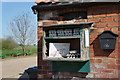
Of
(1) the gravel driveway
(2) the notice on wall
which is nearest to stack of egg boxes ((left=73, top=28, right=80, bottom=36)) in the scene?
(2) the notice on wall

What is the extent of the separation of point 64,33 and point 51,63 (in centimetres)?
80

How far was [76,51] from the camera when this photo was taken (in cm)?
315

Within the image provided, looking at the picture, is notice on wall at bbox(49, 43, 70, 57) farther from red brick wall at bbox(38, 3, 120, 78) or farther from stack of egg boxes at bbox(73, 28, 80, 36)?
red brick wall at bbox(38, 3, 120, 78)

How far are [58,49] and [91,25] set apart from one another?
3.08ft

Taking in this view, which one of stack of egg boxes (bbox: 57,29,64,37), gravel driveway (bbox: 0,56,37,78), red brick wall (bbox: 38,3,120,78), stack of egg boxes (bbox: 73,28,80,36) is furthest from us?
gravel driveway (bbox: 0,56,37,78)

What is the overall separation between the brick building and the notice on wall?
0.26 m

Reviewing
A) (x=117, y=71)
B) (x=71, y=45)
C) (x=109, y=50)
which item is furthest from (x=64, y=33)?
(x=117, y=71)

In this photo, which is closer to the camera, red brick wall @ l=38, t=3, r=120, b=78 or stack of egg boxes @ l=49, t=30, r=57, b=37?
red brick wall @ l=38, t=3, r=120, b=78

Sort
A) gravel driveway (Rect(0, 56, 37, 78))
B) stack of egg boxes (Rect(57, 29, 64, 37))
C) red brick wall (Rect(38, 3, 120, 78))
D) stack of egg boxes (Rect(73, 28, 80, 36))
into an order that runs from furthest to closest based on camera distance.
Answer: gravel driveway (Rect(0, 56, 37, 78)) < stack of egg boxes (Rect(57, 29, 64, 37)) < stack of egg boxes (Rect(73, 28, 80, 36)) < red brick wall (Rect(38, 3, 120, 78))

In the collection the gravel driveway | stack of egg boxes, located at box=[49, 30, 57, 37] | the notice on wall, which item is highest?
stack of egg boxes, located at box=[49, 30, 57, 37]

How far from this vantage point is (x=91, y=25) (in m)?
3.00

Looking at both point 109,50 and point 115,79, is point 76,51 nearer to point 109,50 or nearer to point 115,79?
point 109,50

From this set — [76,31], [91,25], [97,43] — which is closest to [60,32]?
[76,31]

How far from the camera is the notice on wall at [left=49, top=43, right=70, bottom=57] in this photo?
319 cm
